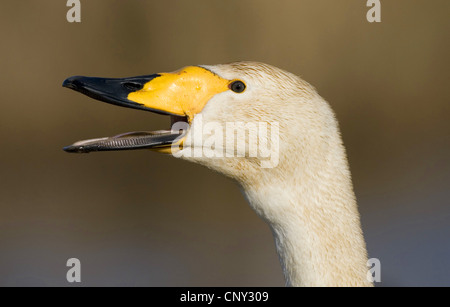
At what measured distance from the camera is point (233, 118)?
2.67m

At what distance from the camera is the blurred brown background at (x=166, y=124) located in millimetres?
7461

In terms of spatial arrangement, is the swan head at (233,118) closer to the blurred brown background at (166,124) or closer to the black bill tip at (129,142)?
the black bill tip at (129,142)

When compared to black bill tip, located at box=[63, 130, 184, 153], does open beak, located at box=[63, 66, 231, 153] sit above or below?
above

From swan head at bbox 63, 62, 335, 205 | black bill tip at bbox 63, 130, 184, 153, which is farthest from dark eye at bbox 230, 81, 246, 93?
black bill tip at bbox 63, 130, 184, 153

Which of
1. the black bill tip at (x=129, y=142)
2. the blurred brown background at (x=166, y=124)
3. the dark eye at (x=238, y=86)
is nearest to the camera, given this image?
the black bill tip at (x=129, y=142)

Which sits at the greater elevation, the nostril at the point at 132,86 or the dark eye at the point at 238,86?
the nostril at the point at 132,86

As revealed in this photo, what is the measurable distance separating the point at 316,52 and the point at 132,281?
12.4 feet

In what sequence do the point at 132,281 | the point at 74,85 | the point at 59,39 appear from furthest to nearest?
1. the point at 59,39
2. the point at 132,281
3. the point at 74,85

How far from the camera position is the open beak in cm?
263

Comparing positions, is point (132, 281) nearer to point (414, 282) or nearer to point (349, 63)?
point (414, 282)

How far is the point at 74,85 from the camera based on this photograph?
2611mm

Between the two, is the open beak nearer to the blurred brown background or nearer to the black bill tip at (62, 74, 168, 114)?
the black bill tip at (62, 74, 168, 114)

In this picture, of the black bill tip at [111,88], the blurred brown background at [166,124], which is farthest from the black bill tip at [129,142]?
the blurred brown background at [166,124]

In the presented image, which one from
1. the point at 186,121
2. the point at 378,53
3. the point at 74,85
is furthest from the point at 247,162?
the point at 378,53
